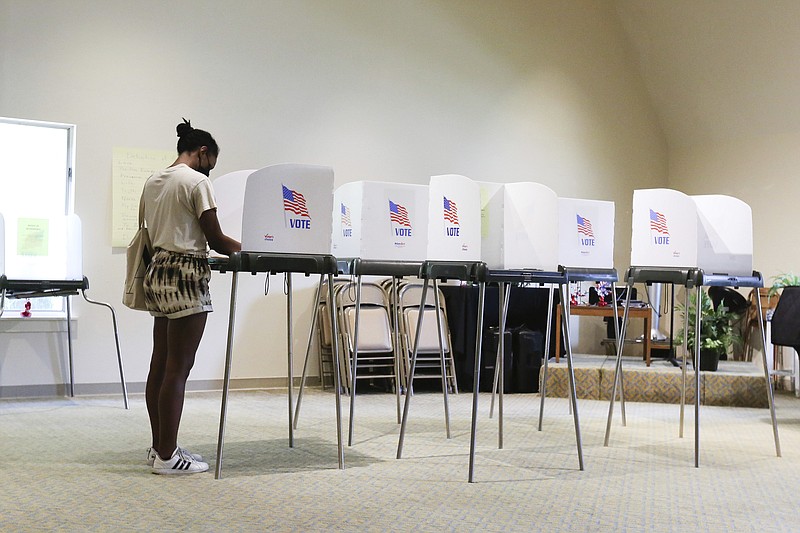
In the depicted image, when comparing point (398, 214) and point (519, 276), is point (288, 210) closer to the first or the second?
point (398, 214)

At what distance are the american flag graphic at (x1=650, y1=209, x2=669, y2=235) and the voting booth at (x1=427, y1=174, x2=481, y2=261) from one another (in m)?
0.98

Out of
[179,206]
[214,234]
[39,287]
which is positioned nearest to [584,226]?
[214,234]

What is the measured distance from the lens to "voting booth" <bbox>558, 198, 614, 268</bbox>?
5211 millimetres

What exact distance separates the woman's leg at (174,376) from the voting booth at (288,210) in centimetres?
44

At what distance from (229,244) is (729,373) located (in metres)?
4.66

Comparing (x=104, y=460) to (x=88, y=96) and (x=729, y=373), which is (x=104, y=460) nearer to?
(x=88, y=96)

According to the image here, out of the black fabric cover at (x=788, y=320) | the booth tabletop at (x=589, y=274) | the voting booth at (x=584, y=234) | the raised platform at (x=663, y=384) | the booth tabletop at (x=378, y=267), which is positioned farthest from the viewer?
the raised platform at (x=663, y=384)

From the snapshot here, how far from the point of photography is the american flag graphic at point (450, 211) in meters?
4.27

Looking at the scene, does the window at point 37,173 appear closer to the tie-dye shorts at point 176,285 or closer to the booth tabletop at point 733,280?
the tie-dye shorts at point 176,285

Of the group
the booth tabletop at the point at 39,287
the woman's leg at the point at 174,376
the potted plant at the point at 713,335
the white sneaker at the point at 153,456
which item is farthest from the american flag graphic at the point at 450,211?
the potted plant at the point at 713,335

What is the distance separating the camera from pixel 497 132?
27.2 feet

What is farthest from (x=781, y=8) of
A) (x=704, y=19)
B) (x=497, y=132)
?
(x=497, y=132)

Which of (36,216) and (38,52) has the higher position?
(38,52)

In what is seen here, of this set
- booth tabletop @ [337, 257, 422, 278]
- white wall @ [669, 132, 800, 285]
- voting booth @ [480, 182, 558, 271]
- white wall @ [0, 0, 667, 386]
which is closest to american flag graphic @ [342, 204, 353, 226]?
booth tabletop @ [337, 257, 422, 278]
